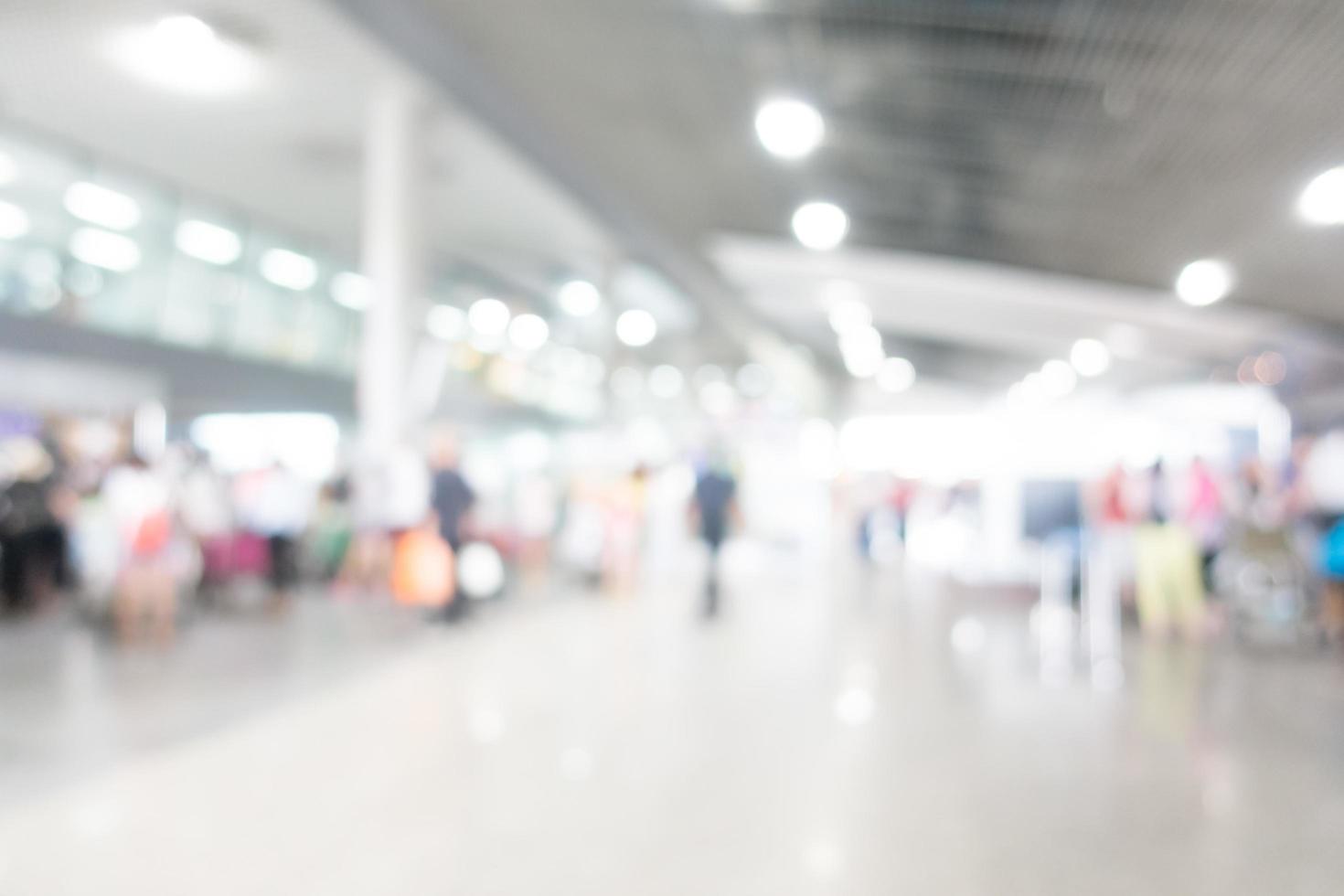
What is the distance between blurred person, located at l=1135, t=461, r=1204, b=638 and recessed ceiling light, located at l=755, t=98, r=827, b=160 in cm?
448

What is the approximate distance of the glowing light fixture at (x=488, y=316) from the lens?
15.8 m

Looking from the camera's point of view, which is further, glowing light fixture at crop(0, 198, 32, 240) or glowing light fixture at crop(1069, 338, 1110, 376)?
glowing light fixture at crop(1069, 338, 1110, 376)

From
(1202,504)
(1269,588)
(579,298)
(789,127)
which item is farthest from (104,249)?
(1269,588)

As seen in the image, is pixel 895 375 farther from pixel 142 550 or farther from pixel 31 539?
pixel 142 550

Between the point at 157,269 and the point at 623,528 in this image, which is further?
the point at 157,269

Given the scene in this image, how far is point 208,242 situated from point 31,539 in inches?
264

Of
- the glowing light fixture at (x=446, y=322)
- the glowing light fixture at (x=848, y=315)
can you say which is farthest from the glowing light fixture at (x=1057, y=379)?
the glowing light fixture at (x=446, y=322)

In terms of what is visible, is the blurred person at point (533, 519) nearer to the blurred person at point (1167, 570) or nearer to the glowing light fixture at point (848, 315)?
the blurred person at point (1167, 570)

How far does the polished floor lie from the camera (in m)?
3.02

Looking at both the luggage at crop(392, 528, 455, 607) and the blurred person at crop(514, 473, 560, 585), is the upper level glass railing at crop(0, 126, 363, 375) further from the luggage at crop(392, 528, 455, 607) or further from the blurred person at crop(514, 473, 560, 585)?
the luggage at crop(392, 528, 455, 607)

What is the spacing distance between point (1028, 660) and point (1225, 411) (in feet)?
48.6

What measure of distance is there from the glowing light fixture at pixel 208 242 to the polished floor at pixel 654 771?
8.10 metres

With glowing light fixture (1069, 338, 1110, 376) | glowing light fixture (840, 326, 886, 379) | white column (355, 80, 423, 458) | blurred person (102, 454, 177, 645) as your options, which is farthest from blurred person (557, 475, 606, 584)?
glowing light fixture (1069, 338, 1110, 376)

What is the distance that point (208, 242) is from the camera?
1441 centimetres
